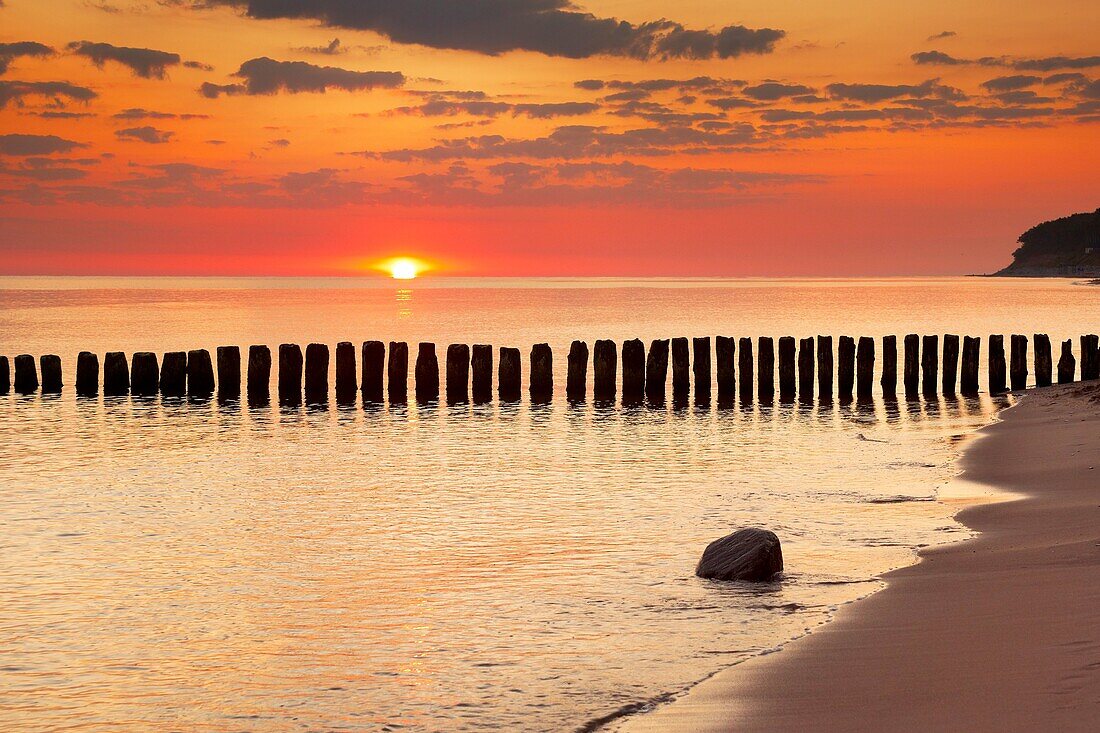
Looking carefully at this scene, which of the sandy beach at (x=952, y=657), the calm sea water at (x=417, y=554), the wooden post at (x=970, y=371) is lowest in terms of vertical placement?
the calm sea water at (x=417, y=554)

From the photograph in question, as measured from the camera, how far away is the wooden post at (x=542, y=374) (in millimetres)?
24141

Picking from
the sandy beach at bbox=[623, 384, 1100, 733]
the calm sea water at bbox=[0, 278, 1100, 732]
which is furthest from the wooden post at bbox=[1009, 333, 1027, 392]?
the sandy beach at bbox=[623, 384, 1100, 733]

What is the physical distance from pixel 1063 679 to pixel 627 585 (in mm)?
3593

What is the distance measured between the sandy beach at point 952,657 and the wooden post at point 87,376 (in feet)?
64.3

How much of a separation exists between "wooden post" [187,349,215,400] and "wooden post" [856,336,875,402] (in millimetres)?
13245

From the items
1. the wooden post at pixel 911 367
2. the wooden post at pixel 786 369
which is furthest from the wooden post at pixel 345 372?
the wooden post at pixel 911 367

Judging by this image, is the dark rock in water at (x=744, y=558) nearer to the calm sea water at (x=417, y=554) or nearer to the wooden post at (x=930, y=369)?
the calm sea water at (x=417, y=554)

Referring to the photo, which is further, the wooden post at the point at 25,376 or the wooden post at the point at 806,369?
the wooden post at the point at 25,376

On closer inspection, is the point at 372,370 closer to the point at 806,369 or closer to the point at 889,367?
the point at 806,369

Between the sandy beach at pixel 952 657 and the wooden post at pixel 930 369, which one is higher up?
the wooden post at pixel 930 369

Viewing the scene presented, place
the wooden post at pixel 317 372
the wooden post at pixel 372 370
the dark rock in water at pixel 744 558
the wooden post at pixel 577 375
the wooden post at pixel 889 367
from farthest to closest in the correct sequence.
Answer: the wooden post at pixel 889 367
the wooden post at pixel 372 370
the wooden post at pixel 317 372
the wooden post at pixel 577 375
the dark rock in water at pixel 744 558

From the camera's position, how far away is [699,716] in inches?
216

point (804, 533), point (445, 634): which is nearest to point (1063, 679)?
point (445, 634)

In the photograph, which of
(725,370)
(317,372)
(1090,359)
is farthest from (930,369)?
(317,372)
